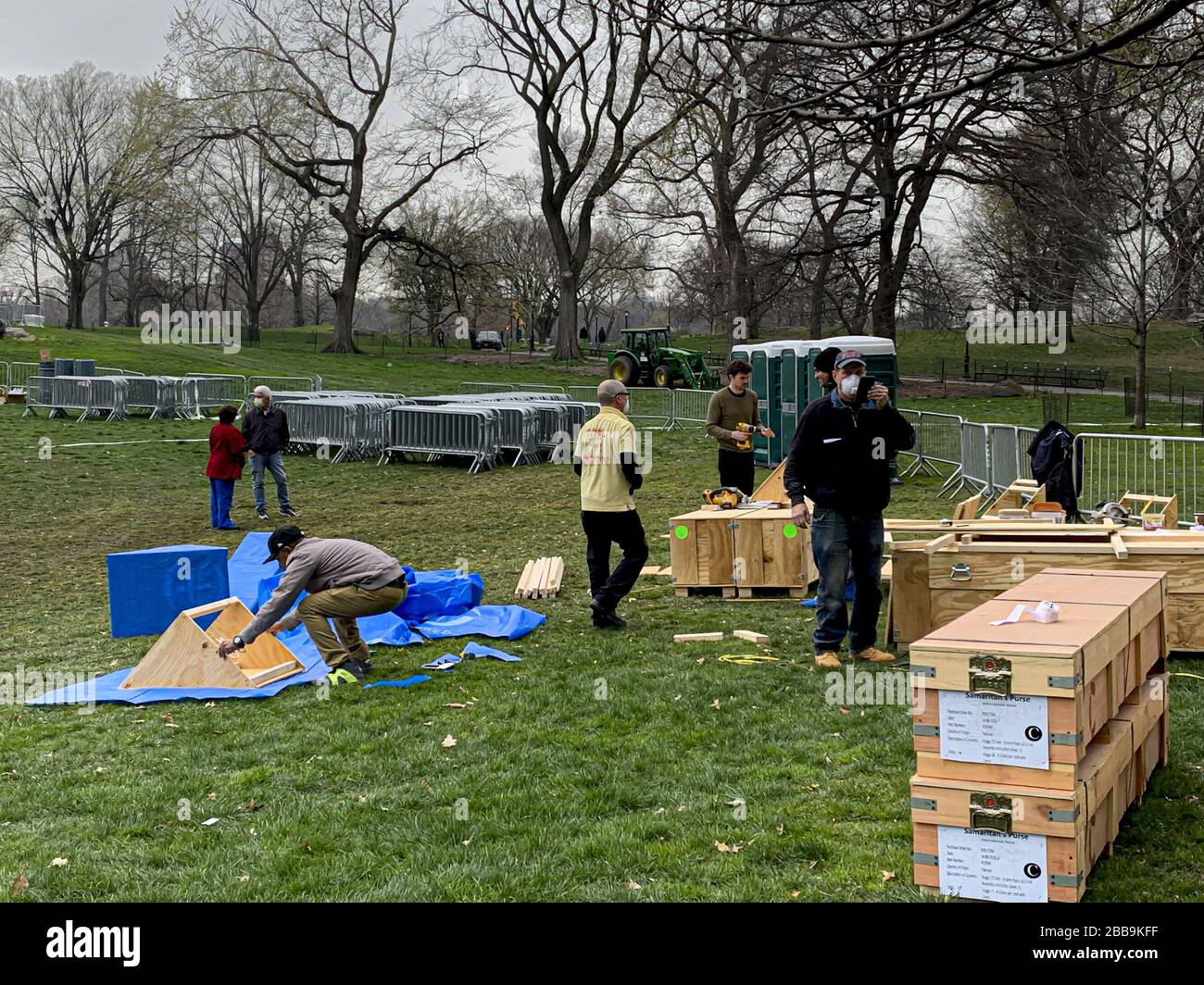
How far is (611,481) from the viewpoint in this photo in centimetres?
1051

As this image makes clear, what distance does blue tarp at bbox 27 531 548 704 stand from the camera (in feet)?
30.4

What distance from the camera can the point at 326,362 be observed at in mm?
52500

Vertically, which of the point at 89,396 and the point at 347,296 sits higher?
the point at 347,296

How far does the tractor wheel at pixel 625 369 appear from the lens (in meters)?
43.5

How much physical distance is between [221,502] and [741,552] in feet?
30.9

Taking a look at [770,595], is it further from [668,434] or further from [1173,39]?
[668,434]

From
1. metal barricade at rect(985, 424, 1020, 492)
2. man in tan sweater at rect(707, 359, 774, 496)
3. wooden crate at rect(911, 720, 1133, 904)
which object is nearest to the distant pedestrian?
man in tan sweater at rect(707, 359, 774, 496)

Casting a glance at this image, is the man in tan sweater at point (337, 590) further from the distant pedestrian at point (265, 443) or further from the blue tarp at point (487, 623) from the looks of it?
the distant pedestrian at point (265, 443)

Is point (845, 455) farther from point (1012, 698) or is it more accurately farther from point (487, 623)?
point (1012, 698)

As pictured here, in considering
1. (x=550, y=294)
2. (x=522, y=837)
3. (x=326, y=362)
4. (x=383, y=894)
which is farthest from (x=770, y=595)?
(x=550, y=294)

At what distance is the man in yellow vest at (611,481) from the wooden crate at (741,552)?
5.23 ft

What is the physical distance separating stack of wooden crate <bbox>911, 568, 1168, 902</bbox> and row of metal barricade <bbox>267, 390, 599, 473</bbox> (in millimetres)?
20873

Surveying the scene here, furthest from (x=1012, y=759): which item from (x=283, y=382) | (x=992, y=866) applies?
(x=283, y=382)
